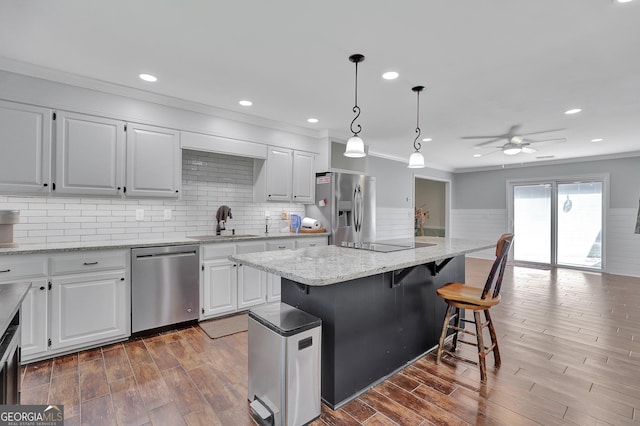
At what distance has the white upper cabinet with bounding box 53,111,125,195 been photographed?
2.78 m

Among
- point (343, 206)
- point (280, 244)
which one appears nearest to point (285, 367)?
point (280, 244)

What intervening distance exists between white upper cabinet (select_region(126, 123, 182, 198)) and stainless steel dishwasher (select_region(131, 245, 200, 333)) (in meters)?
0.66

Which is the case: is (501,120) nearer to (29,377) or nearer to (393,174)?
(393,174)

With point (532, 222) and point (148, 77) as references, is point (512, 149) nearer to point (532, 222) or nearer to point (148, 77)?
point (532, 222)

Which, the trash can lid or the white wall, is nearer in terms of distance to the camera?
the trash can lid

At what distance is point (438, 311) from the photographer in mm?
2881

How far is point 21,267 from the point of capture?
239cm

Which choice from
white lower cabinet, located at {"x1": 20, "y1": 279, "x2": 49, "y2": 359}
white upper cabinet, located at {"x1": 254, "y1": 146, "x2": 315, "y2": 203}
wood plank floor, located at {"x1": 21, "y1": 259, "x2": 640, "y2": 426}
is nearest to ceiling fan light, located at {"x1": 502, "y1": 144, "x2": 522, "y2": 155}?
wood plank floor, located at {"x1": 21, "y1": 259, "x2": 640, "y2": 426}

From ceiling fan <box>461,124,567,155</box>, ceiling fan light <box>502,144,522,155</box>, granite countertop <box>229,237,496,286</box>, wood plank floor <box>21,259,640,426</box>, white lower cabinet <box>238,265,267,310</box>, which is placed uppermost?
ceiling fan <box>461,124,567,155</box>

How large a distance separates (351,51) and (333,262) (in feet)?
5.34

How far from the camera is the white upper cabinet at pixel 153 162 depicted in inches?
123

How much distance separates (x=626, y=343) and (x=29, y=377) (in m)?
5.11
